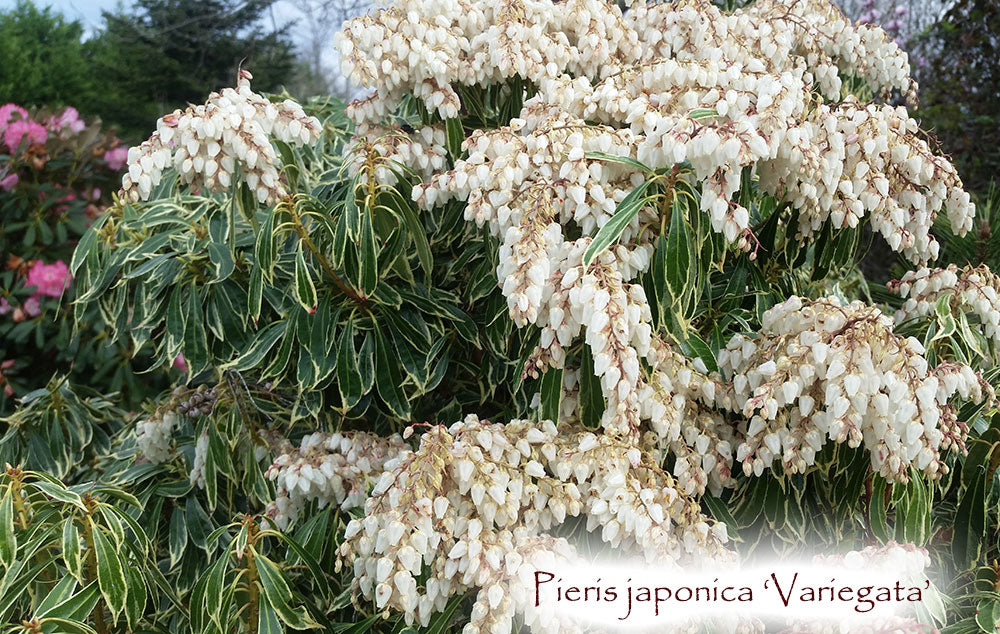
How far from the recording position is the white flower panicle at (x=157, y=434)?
2184mm

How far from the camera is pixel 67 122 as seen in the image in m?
3.87

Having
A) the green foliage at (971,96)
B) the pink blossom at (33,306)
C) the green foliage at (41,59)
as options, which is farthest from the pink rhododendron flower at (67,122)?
the green foliage at (41,59)

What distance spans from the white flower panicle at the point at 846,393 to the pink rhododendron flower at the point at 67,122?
339 cm

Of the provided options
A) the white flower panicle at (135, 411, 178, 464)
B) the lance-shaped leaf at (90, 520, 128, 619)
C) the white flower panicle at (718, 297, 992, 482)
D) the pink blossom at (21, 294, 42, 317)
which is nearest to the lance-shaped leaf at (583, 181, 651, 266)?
the white flower panicle at (718, 297, 992, 482)

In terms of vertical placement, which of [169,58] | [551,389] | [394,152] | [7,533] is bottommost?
[169,58]

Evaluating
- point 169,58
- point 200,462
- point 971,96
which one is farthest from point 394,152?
point 169,58

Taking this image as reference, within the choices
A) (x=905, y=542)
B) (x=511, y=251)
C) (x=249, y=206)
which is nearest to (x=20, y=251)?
(x=249, y=206)

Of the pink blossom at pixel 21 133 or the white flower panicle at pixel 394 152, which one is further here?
the pink blossom at pixel 21 133

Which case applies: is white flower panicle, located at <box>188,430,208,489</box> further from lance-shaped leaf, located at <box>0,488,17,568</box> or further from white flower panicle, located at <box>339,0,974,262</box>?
white flower panicle, located at <box>339,0,974,262</box>

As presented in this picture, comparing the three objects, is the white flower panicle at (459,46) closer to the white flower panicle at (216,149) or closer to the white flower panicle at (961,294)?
the white flower panicle at (216,149)

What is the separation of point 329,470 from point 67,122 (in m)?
2.90

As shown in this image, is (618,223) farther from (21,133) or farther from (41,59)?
(41,59)

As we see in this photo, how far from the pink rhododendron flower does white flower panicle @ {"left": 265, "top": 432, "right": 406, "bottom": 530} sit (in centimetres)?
271

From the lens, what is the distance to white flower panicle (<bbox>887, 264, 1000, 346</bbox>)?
174 cm
